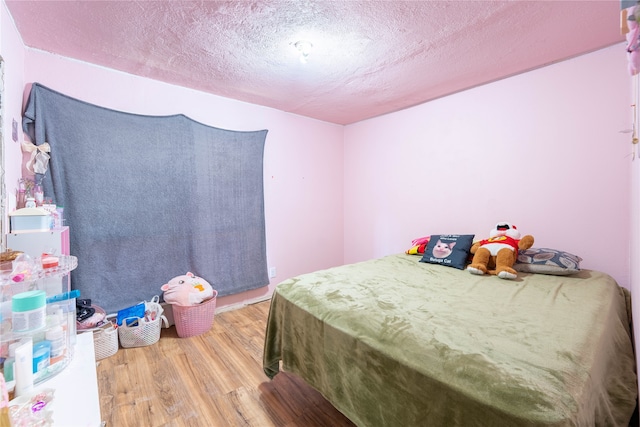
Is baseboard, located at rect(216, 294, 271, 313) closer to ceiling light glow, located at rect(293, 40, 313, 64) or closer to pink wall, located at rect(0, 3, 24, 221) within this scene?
pink wall, located at rect(0, 3, 24, 221)

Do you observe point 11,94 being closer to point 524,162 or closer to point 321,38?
point 321,38

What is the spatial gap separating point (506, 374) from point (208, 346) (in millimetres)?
2095

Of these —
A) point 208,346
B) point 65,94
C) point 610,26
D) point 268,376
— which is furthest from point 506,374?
point 65,94

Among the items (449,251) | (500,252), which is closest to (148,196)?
(449,251)

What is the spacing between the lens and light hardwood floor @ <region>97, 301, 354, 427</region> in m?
1.51

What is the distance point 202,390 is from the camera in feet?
5.65

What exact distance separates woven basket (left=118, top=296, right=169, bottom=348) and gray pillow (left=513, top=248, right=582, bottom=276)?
2.88 metres

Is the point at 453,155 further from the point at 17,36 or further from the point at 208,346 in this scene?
the point at 17,36

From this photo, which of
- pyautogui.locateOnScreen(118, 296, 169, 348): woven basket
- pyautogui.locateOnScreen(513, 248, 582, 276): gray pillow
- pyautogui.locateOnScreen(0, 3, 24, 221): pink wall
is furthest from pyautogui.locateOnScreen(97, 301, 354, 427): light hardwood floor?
pyautogui.locateOnScreen(513, 248, 582, 276): gray pillow

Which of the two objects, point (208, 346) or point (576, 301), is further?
point (208, 346)

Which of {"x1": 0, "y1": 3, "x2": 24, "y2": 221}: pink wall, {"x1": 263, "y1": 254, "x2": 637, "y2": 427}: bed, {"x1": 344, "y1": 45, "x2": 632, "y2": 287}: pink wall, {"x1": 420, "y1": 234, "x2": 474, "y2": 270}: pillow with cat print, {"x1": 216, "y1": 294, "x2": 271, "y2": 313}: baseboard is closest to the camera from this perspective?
{"x1": 263, "y1": 254, "x2": 637, "y2": 427}: bed

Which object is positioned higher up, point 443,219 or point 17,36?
point 17,36

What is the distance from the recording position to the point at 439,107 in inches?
114

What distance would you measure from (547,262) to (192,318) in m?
2.81
